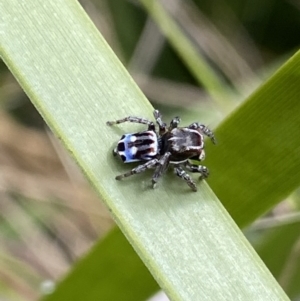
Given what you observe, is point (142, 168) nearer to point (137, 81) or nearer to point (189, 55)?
point (189, 55)

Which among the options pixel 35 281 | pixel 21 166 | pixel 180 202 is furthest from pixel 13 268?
pixel 180 202

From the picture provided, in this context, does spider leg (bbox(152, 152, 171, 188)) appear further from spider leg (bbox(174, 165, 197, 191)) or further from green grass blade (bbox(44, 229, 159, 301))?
green grass blade (bbox(44, 229, 159, 301))

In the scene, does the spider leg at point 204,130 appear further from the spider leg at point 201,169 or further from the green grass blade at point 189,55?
the green grass blade at point 189,55

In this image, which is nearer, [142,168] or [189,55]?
[142,168]

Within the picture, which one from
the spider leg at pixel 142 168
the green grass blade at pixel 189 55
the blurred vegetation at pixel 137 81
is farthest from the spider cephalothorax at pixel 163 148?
the blurred vegetation at pixel 137 81

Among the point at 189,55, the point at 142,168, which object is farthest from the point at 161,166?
the point at 189,55

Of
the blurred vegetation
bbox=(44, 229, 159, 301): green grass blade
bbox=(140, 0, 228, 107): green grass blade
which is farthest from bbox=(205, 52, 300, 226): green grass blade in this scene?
the blurred vegetation

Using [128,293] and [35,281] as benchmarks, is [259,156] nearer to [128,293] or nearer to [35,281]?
[128,293]
